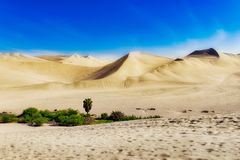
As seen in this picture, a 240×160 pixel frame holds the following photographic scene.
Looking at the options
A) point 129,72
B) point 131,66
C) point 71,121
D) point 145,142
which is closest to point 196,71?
point 129,72

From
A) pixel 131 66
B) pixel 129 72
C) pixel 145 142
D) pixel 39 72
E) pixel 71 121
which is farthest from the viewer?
pixel 39 72

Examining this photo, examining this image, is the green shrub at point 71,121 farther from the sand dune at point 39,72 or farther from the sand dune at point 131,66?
the sand dune at point 39,72

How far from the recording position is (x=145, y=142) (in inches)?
478

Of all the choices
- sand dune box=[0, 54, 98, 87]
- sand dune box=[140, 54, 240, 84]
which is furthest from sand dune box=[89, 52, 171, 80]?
sand dune box=[0, 54, 98, 87]

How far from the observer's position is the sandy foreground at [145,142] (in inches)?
413

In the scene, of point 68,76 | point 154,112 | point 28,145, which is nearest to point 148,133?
point 28,145

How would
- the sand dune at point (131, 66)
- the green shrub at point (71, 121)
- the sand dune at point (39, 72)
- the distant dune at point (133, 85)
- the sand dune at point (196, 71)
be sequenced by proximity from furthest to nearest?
the sand dune at point (39, 72) → the sand dune at point (131, 66) → the sand dune at point (196, 71) → the distant dune at point (133, 85) → the green shrub at point (71, 121)

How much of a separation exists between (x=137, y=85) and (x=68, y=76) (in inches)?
1354

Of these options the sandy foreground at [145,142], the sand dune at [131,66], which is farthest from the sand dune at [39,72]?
the sandy foreground at [145,142]

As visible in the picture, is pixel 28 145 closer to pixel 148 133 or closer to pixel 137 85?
pixel 148 133

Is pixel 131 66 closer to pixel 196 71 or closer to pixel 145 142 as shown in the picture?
pixel 196 71

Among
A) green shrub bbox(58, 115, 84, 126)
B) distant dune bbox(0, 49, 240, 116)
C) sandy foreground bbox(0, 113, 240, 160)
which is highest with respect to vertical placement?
distant dune bbox(0, 49, 240, 116)

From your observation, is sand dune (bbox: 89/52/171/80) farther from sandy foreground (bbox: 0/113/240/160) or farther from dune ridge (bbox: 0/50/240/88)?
sandy foreground (bbox: 0/113/240/160)

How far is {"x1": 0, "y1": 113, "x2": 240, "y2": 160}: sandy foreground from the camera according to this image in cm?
1048
